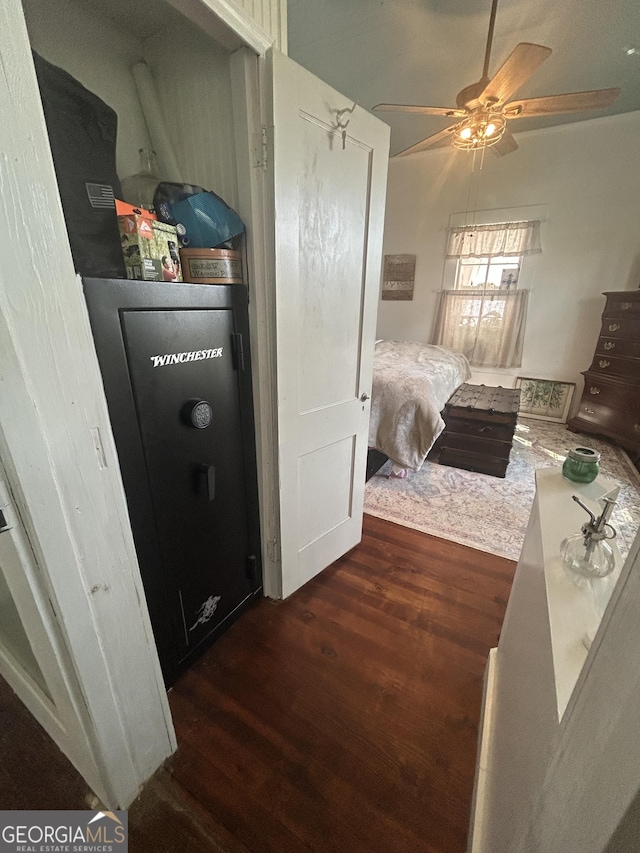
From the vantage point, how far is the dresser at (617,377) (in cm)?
297

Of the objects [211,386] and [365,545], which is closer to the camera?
[211,386]

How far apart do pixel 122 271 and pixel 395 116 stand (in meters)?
3.70

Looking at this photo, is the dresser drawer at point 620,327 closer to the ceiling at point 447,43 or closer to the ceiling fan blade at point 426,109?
the ceiling at point 447,43

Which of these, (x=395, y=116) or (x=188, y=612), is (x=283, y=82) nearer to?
(x=188, y=612)

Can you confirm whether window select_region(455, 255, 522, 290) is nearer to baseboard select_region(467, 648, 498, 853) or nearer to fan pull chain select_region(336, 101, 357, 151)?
fan pull chain select_region(336, 101, 357, 151)

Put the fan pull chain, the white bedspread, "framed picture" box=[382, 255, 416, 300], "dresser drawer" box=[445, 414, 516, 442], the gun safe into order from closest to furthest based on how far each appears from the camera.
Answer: the gun safe → the fan pull chain → the white bedspread → "dresser drawer" box=[445, 414, 516, 442] → "framed picture" box=[382, 255, 416, 300]

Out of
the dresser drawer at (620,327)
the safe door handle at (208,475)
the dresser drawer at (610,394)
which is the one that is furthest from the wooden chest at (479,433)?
the safe door handle at (208,475)

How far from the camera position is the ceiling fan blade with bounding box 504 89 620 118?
6.23ft

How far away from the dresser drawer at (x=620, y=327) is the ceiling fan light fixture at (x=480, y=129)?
77.1 inches

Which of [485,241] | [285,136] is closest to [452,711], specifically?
[285,136]

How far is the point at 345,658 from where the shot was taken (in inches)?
53.7

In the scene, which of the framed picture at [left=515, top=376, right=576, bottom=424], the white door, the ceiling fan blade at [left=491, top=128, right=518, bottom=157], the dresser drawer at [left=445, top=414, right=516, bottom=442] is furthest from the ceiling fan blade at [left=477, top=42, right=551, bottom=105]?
the framed picture at [left=515, top=376, right=576, bottom=424]

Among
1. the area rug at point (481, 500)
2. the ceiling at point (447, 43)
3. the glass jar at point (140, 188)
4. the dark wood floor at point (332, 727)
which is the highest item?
the ceiling at point (447, 43)

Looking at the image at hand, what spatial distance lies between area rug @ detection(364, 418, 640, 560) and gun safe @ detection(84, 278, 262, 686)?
4.01 feet
